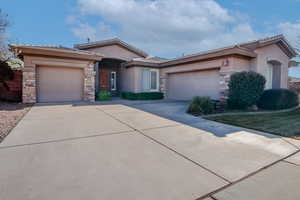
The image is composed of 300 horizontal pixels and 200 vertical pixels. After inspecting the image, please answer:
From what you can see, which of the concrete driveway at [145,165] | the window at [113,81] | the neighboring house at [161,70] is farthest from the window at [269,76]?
the window at [113,81]

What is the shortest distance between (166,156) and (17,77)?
11.6 m

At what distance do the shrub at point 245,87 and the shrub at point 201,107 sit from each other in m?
1.65

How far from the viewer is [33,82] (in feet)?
31.8

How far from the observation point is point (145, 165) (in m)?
2.69

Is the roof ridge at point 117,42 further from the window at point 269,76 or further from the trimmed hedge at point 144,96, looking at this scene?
the window at point 269,76

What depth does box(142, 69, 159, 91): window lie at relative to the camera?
13.9 m

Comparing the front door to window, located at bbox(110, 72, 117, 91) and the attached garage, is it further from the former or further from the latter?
the attached garage

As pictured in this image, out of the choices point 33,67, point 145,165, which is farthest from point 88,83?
point 145,165

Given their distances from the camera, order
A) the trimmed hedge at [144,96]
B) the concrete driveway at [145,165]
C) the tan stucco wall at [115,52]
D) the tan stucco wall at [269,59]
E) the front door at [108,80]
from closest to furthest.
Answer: the concrete driveway at [145,165] → the tan stucco wall at [269,59] → the trimmed hedge at [144,96] → the tan stucco wall at [115,52] → the front door at [108,80]

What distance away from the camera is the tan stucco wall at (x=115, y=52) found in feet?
48.3

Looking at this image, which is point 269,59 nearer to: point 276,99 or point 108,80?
point 276,99

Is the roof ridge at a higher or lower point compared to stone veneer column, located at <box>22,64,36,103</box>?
higher

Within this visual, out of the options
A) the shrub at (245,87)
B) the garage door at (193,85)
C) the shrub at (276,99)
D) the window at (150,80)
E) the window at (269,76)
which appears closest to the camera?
the shrub at (245,87)

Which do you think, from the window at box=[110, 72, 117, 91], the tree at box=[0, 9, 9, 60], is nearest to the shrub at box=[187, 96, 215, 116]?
the window at box=[110, 72, 117, 91]
